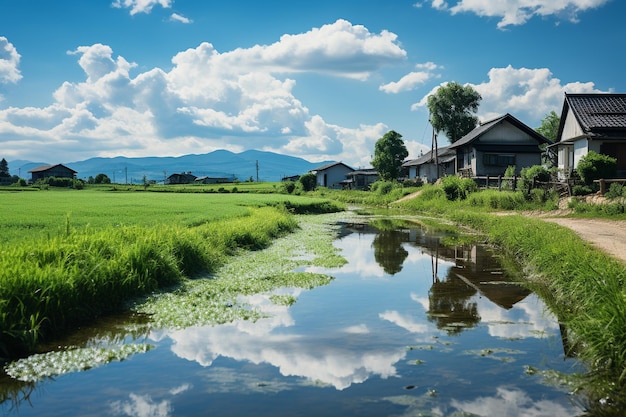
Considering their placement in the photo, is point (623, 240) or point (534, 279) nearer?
point (534, 279)

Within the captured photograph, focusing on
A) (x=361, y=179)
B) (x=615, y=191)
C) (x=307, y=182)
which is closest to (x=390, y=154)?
(x=307, y=182)

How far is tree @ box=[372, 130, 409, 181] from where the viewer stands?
71.2 metres

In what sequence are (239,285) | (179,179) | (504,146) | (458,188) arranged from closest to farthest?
(239,285) < (458,188) < (504,146) < (179,179)

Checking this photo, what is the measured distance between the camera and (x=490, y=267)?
48.7 ft

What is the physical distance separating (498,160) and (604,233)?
3124 cm

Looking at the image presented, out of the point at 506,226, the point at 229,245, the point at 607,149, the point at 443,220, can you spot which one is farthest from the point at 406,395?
the point at 607,149

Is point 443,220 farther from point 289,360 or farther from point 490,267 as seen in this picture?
point 289,360

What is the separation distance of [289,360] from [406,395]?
1889mm

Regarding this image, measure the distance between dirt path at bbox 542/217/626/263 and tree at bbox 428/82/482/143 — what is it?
48917 mm

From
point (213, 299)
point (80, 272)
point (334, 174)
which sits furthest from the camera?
point (334, 174)

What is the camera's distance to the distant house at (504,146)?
154 ft

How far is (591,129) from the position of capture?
30.5m

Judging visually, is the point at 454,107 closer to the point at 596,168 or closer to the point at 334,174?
the point at 334,174

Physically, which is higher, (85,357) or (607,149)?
(607,149)
